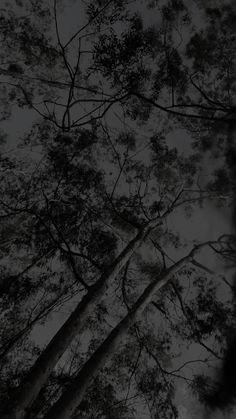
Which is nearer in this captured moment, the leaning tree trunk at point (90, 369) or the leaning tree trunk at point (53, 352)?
the leaning tree trunk at point (53, 352)

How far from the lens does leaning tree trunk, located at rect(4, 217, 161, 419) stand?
11.2 ft

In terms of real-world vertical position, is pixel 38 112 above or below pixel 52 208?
above

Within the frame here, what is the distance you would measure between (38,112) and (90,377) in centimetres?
563

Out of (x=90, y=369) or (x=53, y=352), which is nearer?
(x=53, y=352)

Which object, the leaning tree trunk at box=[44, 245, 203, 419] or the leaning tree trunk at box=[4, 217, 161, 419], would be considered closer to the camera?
the leaning tree trunk at box=[4, 217, 161, 419]

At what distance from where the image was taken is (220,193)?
832cm

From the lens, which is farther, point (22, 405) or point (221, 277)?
point (221, 277)

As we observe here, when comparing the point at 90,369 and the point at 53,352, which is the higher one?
the point at 90,369

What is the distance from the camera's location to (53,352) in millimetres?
3889

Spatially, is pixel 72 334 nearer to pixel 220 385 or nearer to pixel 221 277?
pixel 220 385

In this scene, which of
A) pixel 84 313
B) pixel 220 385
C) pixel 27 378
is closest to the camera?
pixel 27 378

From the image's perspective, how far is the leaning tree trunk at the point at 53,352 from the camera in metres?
3.41

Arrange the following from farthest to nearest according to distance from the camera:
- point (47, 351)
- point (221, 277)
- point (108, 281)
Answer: point (221, 277) → point (108, 281) → point (47, 351)

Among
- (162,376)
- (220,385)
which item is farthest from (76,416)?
(220,385)
